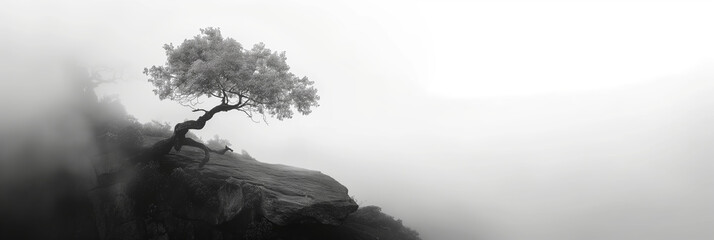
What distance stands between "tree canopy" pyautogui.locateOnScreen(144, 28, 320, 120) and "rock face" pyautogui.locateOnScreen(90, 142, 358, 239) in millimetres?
5522

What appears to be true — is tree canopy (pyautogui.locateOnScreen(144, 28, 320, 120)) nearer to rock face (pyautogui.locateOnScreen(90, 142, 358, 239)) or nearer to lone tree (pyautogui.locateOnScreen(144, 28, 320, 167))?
lone tree (pyautogui.locateOnScreen(144, 28, 320, 167))

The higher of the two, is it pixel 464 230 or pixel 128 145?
pixel 464 230

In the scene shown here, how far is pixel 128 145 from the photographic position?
2959 centimetres

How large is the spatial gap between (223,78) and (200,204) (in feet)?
32.0

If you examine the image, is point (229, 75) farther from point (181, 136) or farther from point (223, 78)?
point (181, 136)

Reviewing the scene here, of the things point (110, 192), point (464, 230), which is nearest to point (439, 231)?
point (464, 230)

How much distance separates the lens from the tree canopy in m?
26.2

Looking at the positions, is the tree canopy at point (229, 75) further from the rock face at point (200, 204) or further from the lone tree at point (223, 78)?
A: the rock face at point (200, 204)

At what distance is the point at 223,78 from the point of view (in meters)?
26.9

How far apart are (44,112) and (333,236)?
2752 centimetres

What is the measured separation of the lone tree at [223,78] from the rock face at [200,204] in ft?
5.26

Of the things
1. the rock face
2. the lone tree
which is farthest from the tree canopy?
the rock face

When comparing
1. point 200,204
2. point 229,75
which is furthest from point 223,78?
point 200,204

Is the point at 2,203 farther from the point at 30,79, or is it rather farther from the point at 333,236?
the point at 333,236
